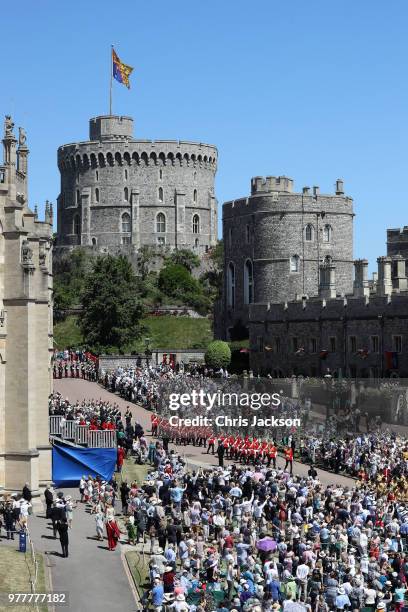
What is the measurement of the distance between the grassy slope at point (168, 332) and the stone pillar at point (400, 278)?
83.1ft

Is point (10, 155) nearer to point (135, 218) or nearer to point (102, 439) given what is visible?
point (102, 439)

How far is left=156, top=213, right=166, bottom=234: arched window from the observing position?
399 ft

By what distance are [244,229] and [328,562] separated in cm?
6078

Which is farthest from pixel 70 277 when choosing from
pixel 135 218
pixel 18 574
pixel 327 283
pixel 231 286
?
pixel 18 574

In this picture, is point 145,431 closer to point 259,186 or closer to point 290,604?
point 290,604

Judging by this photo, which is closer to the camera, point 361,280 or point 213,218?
point 361,280

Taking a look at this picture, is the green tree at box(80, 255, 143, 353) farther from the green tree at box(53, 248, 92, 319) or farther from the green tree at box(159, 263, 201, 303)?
the green tree at box(159, 263, 201, 303)

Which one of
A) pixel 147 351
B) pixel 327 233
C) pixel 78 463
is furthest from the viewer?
pixel 327 233

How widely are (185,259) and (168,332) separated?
18470 mm

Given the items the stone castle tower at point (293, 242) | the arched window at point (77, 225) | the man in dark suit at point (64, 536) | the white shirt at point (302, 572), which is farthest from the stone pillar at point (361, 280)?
the arched window at point (77, 225)

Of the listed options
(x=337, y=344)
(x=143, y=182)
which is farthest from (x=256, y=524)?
(x=143, y=182)

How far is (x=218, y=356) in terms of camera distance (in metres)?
75.6

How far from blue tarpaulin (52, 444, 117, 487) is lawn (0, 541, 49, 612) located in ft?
24.8

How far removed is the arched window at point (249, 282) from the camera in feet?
283
